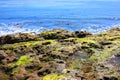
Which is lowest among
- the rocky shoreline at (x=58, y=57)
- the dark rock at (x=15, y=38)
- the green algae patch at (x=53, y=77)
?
the green algae patch at (x=53, y=77)

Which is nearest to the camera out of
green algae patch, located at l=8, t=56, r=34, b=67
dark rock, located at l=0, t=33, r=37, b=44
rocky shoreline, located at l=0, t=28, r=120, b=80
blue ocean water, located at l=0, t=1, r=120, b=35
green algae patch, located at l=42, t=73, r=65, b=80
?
green algae patch, located at l=42, t=73, r=65, b=80

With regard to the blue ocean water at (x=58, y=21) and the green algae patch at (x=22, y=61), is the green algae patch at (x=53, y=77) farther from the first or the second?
the blue ocean water at (x=58, y=21)

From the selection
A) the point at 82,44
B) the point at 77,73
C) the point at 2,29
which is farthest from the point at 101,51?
the point at 2,29

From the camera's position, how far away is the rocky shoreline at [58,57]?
18.0 metres

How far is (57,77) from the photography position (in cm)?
1727

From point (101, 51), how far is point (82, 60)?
6.40 ft

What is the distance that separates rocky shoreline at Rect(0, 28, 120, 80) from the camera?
18.0 metres

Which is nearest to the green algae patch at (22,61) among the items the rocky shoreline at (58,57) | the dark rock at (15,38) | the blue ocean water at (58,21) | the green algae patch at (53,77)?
the rocky shoreline at (58,57)

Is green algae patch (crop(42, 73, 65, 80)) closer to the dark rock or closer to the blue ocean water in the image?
the dark rock

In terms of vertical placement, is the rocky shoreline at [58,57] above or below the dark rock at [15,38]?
below

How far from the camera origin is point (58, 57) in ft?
66.6

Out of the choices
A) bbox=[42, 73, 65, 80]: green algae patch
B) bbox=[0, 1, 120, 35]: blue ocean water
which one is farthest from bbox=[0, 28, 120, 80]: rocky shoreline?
bbox=[0, 1, 120, 35]: blue ocean water

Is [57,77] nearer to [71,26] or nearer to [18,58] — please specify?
[18,58]

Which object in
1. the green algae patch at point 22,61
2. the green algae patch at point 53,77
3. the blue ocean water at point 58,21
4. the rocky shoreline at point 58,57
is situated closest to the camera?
the green algae patch at point 53,77
